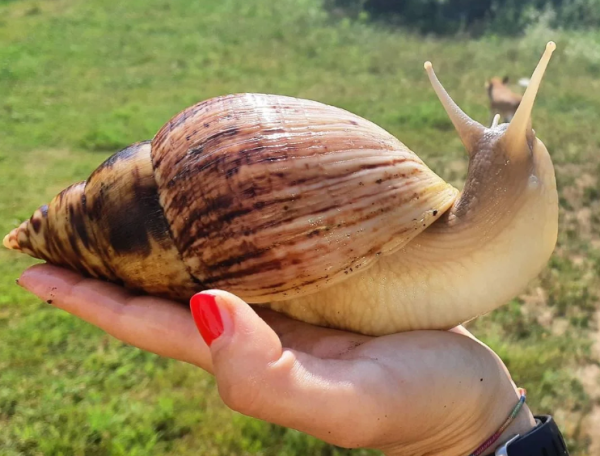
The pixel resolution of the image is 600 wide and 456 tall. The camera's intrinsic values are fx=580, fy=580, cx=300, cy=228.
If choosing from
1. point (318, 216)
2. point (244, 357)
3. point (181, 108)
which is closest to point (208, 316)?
point (244, 357)

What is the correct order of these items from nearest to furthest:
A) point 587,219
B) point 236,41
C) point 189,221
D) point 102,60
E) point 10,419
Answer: point 189,221 → point 10,419 → point 587,219 → point 102,60 → point 236,41

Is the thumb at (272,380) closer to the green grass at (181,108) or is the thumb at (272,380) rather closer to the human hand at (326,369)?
the human hand at (326,369)

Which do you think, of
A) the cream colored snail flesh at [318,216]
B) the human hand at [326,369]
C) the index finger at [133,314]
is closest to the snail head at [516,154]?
the cream colored snail flesh at [318,216]

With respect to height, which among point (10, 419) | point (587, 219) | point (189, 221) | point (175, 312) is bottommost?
point (10, 419)

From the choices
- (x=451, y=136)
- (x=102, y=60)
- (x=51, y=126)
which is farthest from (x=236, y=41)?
(x=451, y=136)

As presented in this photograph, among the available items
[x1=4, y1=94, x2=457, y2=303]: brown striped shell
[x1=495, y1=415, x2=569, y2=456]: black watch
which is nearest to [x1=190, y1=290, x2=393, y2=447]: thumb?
[x1=4, y1=94, x2=457, y2=303]: brown striped shell

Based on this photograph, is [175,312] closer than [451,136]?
Yes

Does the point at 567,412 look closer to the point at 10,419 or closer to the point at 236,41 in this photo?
the point at 10,419
